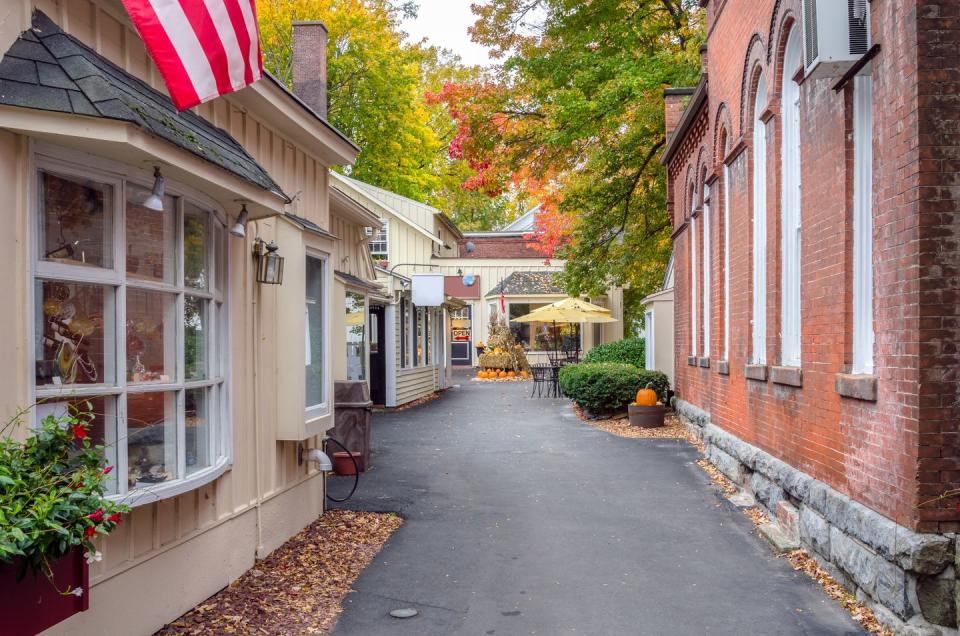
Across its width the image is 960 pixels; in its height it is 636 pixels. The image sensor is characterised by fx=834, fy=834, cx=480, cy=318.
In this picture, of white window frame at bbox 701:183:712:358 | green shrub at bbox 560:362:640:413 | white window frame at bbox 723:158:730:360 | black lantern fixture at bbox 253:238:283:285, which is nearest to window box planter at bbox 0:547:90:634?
black lantern fixture at bbox 253:238:283:285

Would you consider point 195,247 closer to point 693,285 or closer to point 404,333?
point 693,285

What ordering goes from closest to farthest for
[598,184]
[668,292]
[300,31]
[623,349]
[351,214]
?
[300,31] < [351,214] < [668,292] < [598,184] < [623,349]

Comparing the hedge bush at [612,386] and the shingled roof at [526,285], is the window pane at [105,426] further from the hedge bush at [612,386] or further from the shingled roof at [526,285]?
the shingled roof at [526,285]

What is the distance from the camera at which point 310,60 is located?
8828 millimetres

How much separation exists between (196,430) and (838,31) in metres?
5.02

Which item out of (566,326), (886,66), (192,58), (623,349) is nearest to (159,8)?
(192,58)

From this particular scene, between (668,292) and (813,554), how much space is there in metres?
11.7

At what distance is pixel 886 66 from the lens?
5316mm

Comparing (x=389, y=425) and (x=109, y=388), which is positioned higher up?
(x=109, y=388)

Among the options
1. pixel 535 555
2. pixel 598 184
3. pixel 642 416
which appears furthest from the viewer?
pixel 598 184

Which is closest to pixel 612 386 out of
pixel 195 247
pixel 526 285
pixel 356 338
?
pixel 356 338

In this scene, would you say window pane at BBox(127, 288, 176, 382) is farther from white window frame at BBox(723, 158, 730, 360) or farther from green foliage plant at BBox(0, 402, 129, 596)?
white window frame at BBox(723, 158, 730, 360)

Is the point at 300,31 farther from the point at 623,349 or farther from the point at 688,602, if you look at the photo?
the point at 623,349

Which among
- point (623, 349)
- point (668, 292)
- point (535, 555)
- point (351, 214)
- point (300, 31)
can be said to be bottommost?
point (535, 555)
